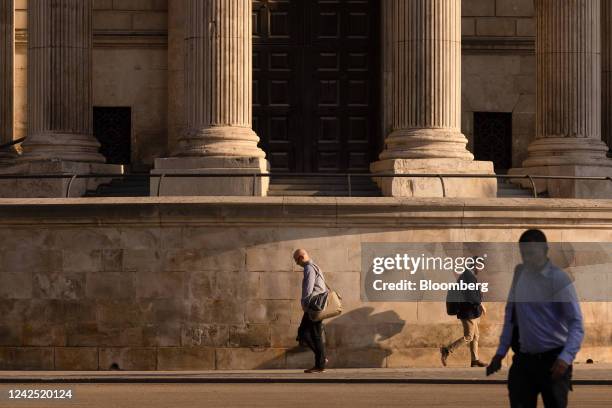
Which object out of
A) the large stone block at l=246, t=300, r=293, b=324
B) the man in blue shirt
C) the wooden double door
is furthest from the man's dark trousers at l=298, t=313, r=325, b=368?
the man in blue shirt

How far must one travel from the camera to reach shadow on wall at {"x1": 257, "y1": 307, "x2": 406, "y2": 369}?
98.3 ft

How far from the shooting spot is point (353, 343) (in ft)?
98.6

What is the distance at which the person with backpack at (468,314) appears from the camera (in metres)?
29.6

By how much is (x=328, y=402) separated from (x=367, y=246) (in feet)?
25.3

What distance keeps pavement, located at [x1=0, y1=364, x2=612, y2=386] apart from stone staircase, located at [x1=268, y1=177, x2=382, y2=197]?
5.78 m

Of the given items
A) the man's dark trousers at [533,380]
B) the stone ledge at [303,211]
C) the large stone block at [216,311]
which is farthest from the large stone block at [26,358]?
the man's dark trousers at [533,380]

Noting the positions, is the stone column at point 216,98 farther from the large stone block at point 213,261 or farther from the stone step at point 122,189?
the large stone block at point 213,261

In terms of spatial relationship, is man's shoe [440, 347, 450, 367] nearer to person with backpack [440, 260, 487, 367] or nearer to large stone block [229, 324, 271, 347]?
person with backpack [440, 260, 487, 367]

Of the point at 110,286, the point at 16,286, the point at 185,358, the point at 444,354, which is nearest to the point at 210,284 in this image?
the point at 185,358

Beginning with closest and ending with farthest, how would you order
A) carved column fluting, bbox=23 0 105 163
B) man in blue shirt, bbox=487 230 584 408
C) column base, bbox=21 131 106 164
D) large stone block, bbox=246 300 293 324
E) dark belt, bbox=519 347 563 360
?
man in blue shirt, bbox=487 230 584 408 < dark belt, bbox=519 347 563 360 < large stone block, bbox=246 300 293 324 < column base, bbox=21 131 106 164 < carved column fluting, bbox=23 0 105 163

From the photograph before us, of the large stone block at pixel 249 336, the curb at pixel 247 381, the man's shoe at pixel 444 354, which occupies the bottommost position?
the curb at pixel 247 381

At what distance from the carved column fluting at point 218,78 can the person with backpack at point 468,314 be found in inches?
223

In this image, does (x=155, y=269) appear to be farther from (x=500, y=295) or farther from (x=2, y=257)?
(x=500, y=295)

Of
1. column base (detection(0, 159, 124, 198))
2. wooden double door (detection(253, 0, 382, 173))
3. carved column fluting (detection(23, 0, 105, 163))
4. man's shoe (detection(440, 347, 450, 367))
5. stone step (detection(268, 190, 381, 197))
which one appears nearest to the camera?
man's shoe (detection(440, 347, 450, 367))
